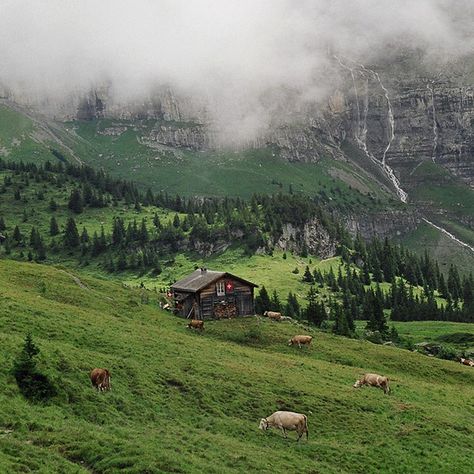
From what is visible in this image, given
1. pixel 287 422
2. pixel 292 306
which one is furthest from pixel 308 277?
pixel 287 422

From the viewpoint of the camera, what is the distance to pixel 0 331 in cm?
4266

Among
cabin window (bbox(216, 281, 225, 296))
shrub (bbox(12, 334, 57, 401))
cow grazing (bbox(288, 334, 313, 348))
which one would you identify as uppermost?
cabin window (bbox(216, 281, 225, 296))

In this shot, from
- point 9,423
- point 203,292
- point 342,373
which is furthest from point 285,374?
point 203,292

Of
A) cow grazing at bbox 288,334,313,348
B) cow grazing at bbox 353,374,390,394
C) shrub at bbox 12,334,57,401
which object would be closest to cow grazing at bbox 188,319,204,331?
cow grazing at bbox 288,334,313,348

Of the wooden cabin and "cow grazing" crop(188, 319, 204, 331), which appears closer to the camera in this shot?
"cow grazing" crop(188, 319, 204, 331)

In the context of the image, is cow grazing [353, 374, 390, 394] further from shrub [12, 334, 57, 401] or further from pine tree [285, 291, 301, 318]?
pine tree [285, 291, 301, 318]

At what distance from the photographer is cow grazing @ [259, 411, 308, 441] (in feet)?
120

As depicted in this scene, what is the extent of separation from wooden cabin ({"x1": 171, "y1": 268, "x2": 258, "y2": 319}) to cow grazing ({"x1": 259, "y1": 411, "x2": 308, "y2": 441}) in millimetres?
47710

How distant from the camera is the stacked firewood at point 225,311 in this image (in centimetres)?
8644

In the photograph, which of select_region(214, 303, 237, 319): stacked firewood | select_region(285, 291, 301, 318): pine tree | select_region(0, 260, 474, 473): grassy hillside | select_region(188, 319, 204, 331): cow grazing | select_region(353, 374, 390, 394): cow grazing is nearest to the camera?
select_region(0, 260, 474, 473): grassy hillside

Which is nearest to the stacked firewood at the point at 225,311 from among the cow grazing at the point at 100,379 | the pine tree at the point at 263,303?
the pine tree at the point at 263,303

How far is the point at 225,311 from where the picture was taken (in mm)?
87250

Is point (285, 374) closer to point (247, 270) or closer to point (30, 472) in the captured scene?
point (30, 472)

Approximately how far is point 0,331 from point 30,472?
2121cm
